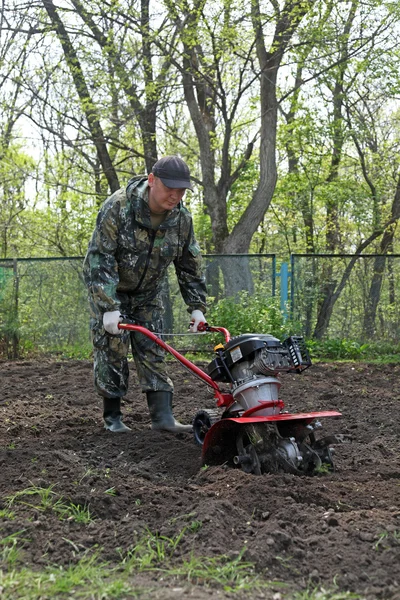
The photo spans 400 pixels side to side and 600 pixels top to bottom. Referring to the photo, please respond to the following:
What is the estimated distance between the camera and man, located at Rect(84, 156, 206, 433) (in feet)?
17.7

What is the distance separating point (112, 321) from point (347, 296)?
24.0ft

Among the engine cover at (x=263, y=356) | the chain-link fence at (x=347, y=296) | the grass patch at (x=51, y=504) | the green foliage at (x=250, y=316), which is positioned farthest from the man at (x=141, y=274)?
the chain-link fence at (x=347, y=296)

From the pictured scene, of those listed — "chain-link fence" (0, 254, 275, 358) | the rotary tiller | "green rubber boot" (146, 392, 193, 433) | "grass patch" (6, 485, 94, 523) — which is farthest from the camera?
"chain-link fence" (0, 254, 275, 358)

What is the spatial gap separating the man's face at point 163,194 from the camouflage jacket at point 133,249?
0.15 meters

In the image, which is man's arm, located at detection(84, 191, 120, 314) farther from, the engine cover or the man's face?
the engine cover

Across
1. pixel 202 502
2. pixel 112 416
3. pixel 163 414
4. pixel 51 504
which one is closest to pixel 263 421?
pixel 202 502

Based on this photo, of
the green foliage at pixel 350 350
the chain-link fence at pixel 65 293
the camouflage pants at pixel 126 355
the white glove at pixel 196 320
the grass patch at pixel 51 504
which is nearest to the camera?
the grass patch at pixel 51 504

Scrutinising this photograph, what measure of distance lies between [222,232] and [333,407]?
8.25 metres

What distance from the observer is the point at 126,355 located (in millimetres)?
6023

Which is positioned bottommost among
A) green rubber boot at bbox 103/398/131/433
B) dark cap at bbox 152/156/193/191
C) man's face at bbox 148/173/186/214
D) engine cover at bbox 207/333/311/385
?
green rubber boot at bbox 103/398/131/433

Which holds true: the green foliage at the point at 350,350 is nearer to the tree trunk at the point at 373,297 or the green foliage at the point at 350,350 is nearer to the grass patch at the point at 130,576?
the tree trunk at the point at 373,297

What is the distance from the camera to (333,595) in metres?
2.83

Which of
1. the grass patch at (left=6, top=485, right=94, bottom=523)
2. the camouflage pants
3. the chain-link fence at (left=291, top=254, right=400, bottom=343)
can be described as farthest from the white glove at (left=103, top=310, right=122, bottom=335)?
the chain-link fence at (left=291, top=254, right=400, bottom=343)

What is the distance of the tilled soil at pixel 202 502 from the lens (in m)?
3.09
